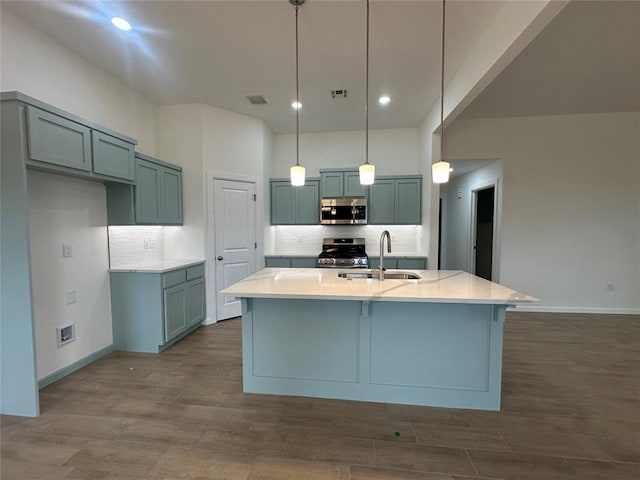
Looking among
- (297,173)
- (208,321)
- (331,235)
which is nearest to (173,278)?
(208,321)

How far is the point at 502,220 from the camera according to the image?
4523 mm

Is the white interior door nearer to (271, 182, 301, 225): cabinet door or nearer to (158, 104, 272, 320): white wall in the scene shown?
(158, 104, 272, 320): white wall

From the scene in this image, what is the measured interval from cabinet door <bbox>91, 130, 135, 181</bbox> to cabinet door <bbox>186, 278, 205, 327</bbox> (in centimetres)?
146

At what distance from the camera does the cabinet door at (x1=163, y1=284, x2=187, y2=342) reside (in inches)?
123

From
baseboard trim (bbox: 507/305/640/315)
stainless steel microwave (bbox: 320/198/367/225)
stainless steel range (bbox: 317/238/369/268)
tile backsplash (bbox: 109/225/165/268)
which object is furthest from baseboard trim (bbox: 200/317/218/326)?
baseboard trim (bbox: 507/305/640/315)

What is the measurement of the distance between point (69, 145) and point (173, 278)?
1.59 m

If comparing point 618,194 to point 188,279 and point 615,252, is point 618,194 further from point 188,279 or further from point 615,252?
point 188,279

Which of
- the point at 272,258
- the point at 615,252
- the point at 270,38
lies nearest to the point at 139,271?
the point at 272,258

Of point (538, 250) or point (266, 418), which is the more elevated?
point (538, 250)

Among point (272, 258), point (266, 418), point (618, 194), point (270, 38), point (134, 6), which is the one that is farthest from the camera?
point (272, 258)

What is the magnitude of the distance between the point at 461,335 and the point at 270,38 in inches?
117

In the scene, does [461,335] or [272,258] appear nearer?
[461,335]

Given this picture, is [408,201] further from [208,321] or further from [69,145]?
[69,145]

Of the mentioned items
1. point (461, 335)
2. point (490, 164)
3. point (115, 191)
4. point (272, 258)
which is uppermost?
point (490, 164)
